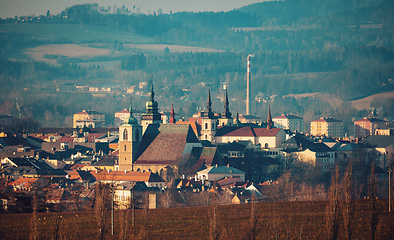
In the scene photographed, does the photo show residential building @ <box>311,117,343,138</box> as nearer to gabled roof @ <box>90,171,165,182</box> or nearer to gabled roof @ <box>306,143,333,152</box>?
gabled roof @ <box>306,143,333,152</box>

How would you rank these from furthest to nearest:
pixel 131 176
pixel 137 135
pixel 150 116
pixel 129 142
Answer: pixel 150 116 → pixel 137 135 → pixel 129 142 → pixel 131 176

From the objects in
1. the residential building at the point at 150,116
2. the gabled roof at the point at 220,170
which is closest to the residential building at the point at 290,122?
the residential building at the point at 150,116

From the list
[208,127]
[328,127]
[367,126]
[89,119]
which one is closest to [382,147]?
[208,127]

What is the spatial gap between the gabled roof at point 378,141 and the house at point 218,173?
2950 cm

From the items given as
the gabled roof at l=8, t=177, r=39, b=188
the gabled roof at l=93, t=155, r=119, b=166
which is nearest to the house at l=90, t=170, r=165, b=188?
the gabled roof at l=8, t=177, r=39, b=188

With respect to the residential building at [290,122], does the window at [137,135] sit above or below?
above

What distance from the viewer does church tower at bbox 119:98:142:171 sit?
89.9 meters

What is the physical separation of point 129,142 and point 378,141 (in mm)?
34700

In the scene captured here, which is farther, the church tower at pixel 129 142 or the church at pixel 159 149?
the church tower at pixel 129 142

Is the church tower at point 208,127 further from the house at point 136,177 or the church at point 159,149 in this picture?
the house at point 136,177

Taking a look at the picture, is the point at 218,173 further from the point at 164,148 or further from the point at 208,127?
the point at 208,127

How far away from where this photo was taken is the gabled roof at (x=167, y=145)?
89562 millimetres

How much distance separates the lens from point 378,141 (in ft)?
363

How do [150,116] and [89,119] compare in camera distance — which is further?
[89,119]
